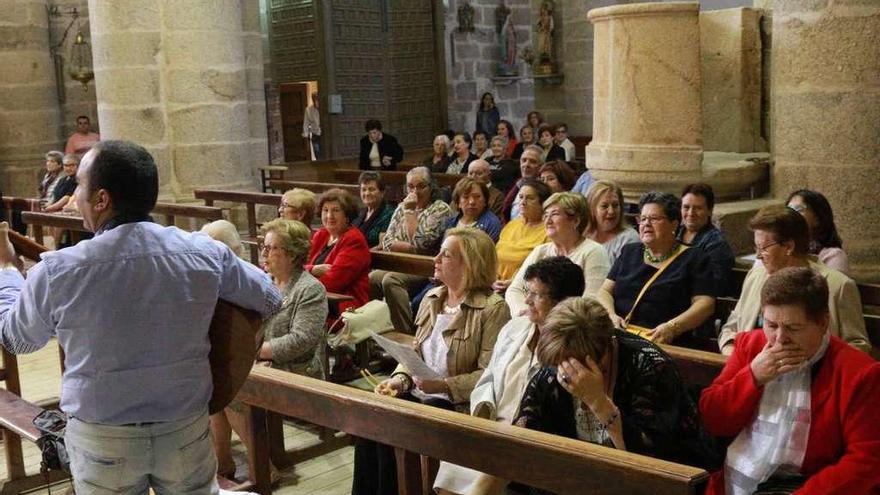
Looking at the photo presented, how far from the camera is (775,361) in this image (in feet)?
8.84

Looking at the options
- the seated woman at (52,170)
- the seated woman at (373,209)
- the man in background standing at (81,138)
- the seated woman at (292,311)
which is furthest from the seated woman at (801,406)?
the man in background standing at (81,138)

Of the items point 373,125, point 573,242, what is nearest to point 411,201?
point 573,242

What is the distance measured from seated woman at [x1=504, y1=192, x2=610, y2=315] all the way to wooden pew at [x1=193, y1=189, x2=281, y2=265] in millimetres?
3263

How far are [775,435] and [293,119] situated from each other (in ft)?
42.6

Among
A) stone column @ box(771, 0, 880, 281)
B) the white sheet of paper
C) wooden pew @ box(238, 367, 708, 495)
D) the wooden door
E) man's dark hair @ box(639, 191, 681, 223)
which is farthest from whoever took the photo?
the wooden door

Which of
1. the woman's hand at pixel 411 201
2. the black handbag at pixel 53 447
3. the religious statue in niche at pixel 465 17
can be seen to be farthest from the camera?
the religious statue in niche at pixel 465 17

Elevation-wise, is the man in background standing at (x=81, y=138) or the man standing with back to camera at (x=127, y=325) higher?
the man in background standing at (x=81, y=138)

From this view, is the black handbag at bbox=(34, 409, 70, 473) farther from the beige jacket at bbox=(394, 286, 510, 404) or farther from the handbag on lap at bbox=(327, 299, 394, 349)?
the handbag on lap at bbox=(327, 299, 394, 349)

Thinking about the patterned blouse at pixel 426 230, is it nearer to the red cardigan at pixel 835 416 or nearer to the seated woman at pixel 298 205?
the seated woman at pixel 298 205

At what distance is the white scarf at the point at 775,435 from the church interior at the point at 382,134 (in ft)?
1.79

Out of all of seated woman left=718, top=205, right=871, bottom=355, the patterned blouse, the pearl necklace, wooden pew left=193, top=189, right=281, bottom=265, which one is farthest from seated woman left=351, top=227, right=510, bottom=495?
wooden pew left=193, top=189, right=281, bottom=265

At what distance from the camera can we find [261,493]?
3365mm

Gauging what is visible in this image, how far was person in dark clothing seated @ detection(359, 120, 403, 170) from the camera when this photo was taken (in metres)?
12.1

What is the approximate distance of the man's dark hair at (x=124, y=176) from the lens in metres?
2.36
